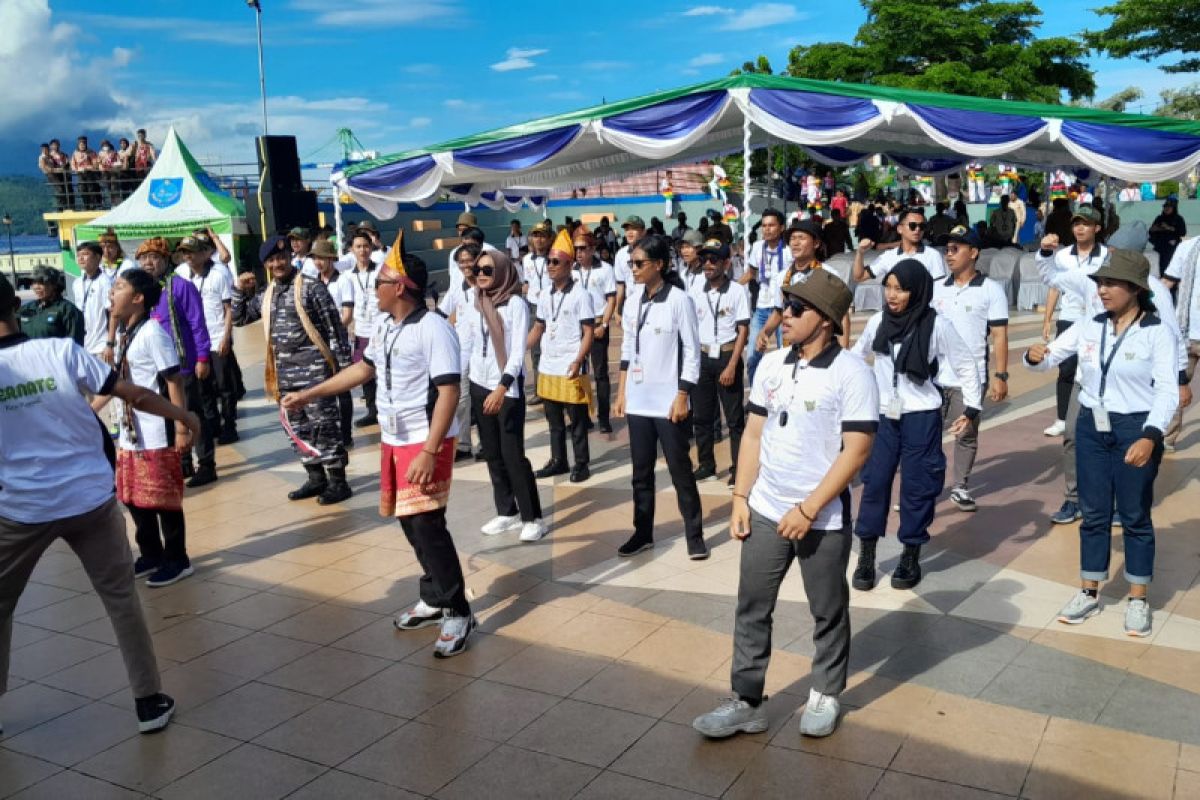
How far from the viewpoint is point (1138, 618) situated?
15.1ft

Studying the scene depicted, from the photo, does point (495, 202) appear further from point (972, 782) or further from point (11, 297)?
point (972, 782)

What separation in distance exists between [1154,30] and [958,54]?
5.78 m

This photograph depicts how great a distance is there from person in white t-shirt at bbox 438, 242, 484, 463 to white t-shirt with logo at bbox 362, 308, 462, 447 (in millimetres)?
168

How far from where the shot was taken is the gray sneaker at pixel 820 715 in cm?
373

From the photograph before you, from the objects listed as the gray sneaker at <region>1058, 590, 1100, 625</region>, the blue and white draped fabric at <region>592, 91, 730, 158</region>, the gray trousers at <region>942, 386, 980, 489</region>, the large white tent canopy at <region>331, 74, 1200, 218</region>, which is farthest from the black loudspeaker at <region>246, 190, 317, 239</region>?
the gray sneaker at <region>1058, 590, 1100, 625</region>

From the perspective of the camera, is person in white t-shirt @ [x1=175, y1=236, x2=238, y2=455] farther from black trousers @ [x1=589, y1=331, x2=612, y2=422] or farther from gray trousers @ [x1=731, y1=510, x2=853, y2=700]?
gray trousers @ [x1=731, y1=510, x2=853, y2=700]

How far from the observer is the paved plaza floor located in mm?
3553

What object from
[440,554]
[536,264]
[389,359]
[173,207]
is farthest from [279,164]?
[440,554]

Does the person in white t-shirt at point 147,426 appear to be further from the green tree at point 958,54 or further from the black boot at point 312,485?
the green tree at point 958,54

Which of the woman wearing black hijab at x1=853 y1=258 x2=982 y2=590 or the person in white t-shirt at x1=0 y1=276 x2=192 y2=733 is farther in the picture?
the woman wearing black hijab at x1=853 y1=258 x2=982 y2=590

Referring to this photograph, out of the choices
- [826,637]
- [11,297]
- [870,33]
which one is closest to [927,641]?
[826,637]

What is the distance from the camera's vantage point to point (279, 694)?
4.33m

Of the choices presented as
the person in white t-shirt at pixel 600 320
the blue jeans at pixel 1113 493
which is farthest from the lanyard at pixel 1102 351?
the person in white t-shirt at pixel 600 320

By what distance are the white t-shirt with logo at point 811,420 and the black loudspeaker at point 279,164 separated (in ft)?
61.6
